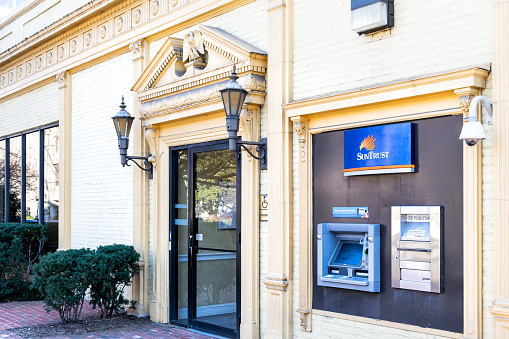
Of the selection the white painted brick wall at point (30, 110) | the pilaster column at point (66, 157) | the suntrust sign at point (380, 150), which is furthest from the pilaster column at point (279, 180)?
the white painted brick wall at point (30, 110)

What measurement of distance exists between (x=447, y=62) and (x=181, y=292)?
513 cm

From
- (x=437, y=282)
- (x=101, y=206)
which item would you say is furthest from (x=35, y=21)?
(x=437, y=282)

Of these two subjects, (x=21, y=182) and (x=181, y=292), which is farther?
(x=21, y=182)

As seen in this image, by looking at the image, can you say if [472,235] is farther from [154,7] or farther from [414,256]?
[154,7]

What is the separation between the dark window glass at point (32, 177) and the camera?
43.7 feet

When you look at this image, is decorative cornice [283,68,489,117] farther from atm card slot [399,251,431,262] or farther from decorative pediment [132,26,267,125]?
atm card slot [399,251,431,262]

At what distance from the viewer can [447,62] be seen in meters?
5.56

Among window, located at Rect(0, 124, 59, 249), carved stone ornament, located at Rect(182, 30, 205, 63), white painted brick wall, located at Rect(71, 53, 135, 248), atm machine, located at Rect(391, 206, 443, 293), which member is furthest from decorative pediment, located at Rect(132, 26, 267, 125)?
window, located at Rect(0, 124, 59, 249)

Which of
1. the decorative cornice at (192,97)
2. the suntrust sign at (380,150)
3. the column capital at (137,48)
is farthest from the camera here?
the column capital at (137,48)

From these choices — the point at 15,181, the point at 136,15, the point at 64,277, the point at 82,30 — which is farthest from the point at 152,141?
the point at 15,181

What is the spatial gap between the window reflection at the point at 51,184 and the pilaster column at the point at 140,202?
3.32 m

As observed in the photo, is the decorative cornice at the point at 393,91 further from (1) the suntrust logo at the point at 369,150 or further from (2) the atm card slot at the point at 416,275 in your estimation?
(2) the atm card slot at the point at 416,275

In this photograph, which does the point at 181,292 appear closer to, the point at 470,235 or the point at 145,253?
the point at 145,253

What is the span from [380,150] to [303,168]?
107 cm
